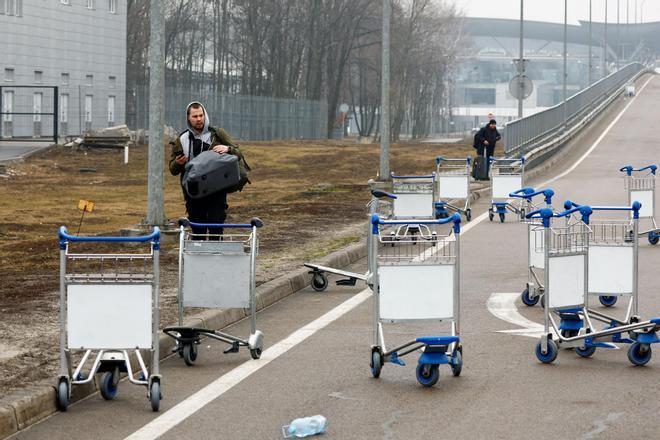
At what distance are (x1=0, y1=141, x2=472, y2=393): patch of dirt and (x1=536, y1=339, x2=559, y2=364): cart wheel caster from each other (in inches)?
123

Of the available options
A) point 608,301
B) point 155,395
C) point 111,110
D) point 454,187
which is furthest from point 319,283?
point 111,110

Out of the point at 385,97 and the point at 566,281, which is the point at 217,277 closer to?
the point at 566,281

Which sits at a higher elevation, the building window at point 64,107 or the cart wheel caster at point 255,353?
the building window at point 64,107

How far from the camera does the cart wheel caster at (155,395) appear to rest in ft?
26.7

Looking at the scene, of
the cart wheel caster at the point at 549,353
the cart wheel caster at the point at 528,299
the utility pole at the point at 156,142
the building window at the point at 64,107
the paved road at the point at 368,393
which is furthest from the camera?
the building window at the point at 64,107

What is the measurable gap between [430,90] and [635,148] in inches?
3050

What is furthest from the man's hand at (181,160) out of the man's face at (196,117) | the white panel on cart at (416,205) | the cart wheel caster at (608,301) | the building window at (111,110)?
the building window at (111,110)

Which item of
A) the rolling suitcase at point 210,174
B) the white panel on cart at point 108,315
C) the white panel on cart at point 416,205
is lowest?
the white panel on cart at point 108,315

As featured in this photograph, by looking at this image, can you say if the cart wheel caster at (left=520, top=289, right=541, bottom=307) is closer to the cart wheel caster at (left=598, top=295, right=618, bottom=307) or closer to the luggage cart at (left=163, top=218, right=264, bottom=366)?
the cart wheel caster at (left=598, top=295, right=618, bottom=307)

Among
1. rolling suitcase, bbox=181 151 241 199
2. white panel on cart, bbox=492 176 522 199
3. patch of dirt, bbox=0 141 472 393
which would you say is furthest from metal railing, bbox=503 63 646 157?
rolling suitcase, bbox=181 151 241 199

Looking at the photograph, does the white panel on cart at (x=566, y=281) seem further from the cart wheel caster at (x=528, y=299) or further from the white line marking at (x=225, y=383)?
the cart wheel caster at (x=528, y=299)

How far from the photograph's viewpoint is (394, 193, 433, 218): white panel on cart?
1839 cm

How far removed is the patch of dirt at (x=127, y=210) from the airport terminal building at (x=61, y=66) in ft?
24.2

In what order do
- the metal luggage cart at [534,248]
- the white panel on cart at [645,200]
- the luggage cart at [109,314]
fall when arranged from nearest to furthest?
1. the luggage cart at [109,314]
2. the metal luggage cart at [534,248]
3. the white panel on cart at [645,200]
